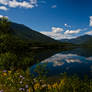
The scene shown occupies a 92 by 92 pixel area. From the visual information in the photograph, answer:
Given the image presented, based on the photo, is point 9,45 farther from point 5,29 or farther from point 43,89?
point 43,89

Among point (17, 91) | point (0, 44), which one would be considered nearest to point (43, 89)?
point (17, 91)

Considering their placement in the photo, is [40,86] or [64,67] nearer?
[40,86]

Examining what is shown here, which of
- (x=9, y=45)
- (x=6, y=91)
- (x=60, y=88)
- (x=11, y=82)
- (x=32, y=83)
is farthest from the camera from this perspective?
(x=9, y=45)

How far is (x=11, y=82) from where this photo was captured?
782 cm

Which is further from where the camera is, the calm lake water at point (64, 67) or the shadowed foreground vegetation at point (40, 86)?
the calm lake water at point (64, 67)

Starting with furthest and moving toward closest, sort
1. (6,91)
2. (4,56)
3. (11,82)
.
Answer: (4,56)
(11,82)
(6,91)

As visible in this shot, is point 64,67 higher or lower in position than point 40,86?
lower

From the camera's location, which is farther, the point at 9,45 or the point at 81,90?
the point at 9,45

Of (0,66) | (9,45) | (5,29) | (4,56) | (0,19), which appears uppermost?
(0,19)

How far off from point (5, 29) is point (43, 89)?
12352 millimetres

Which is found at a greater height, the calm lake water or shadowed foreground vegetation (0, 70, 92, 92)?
shadowed foreground vegetation (0, 70, 92, 92)

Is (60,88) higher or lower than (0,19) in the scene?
lower

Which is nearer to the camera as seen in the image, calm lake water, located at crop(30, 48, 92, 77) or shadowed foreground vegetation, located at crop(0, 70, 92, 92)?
shadowed foreground vegetation, located at crop(0, 70, 92, 92)

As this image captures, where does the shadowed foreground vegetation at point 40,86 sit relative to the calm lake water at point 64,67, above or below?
above
